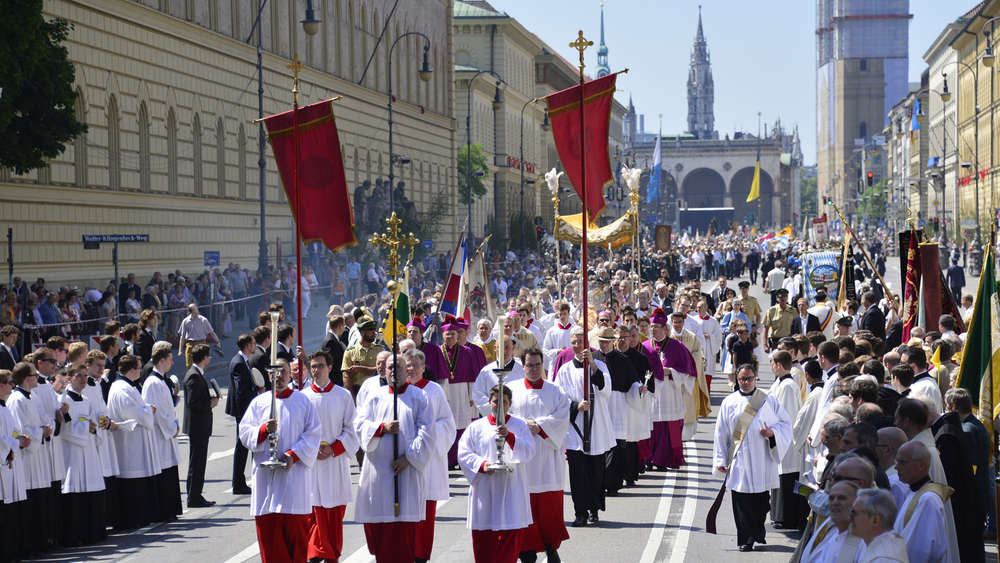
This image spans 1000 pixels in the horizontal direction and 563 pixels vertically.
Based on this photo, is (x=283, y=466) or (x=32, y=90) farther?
(x=32, y=90)

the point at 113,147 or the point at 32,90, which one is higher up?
the point at 32,90

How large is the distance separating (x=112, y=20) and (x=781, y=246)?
Answer: 35708 mm

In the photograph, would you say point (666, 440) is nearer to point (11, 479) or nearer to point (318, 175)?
point (318, 175)

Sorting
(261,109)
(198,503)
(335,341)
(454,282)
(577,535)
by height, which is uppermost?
(261,109)

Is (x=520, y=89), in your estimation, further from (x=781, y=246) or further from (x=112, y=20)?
(x=112, y=20)

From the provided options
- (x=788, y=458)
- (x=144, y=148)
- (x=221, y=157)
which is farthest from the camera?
(x=221, y=157)

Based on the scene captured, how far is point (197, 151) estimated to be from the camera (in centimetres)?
3769

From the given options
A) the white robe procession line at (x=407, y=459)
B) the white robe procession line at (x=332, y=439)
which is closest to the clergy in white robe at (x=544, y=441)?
the white robe procession line at (x=407, y=459)

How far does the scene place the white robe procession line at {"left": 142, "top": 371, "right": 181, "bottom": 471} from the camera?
13.4 meters

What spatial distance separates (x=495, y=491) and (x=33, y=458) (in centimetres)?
399

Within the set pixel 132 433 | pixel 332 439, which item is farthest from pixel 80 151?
pixel 332 439

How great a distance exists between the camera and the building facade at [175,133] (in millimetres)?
29938

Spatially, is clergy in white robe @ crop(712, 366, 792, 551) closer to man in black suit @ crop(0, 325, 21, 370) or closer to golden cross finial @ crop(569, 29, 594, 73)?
golden cross finial @ crop(569, 29, 594, 73)

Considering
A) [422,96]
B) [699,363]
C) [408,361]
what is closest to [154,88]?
[699,363]
